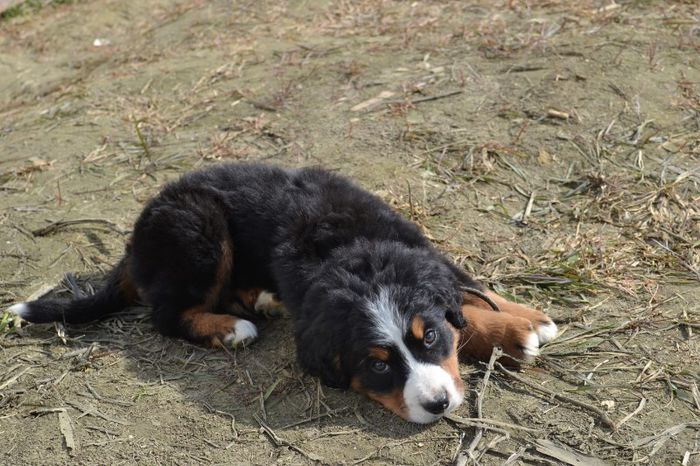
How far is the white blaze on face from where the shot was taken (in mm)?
3811

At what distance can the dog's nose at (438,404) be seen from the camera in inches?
149

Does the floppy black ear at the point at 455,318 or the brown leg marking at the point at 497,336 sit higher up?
the floppy black ear at the point at 455,318

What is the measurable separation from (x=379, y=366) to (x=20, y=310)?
7.83ft

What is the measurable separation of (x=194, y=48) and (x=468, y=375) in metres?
6.25

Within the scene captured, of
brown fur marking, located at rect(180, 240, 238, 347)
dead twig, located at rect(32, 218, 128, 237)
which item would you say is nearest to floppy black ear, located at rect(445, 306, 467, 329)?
brown fur marking, located at rect(180, 240, 238, 347)

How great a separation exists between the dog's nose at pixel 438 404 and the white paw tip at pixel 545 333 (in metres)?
0.88

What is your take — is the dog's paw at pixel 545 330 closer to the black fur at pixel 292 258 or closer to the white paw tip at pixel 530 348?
the white paw tip at pixel 530 348

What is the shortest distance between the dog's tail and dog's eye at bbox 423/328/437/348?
2131 mm

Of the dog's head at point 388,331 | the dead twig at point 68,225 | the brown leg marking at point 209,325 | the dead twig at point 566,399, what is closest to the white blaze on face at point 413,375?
the dog's head at point 388,331

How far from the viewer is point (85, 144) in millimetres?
7449

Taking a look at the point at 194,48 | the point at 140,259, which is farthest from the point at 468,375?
the point at 194,48

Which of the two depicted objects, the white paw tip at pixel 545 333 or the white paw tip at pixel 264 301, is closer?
the white paw tip at pixel 545 333

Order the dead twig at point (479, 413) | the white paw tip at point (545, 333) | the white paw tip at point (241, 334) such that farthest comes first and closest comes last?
the white paw tip at point (241, 334) → the white paw tip at point (545, 333) → the dead twig at point (479, 413)

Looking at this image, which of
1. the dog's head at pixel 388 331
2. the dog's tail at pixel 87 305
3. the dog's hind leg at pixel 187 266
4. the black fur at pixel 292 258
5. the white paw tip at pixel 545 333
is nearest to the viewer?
the dog's head at pixel 388 331
